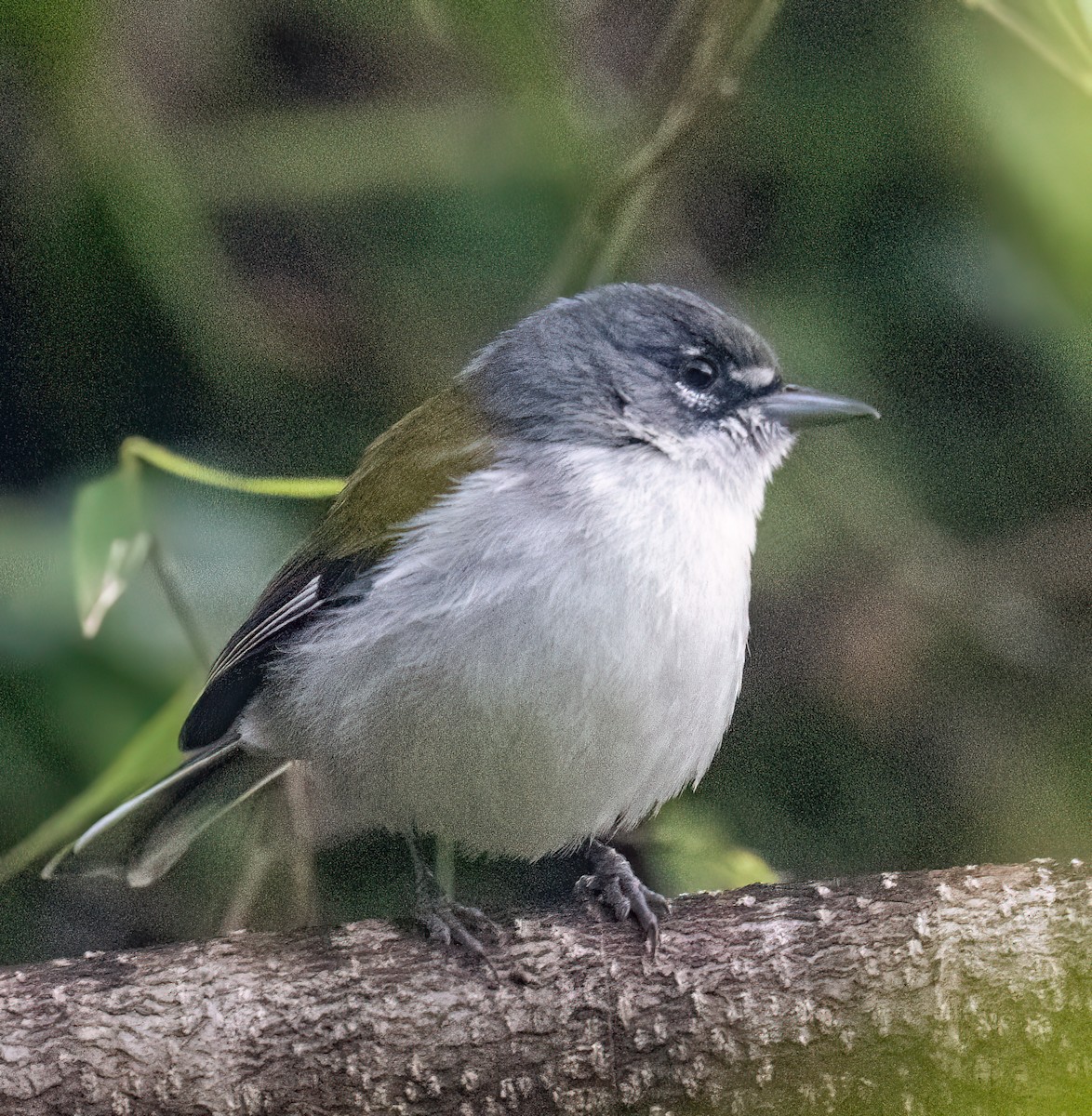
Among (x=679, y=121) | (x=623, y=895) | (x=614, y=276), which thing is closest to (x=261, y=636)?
(x=623, y=895)

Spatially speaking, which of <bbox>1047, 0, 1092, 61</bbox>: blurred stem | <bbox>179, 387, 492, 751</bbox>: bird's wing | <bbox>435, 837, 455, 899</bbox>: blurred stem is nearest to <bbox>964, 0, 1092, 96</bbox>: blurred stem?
<bbox>1047, 0, 1092, 61</bbox>: blurred stem

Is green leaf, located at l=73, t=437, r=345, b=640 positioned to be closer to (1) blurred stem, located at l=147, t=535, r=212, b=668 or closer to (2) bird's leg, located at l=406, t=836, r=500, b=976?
(1) blurred stem, located at l=147, t=535, r=212, b=668

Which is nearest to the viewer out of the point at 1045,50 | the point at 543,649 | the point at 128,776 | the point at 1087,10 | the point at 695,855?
the point at 1087,10

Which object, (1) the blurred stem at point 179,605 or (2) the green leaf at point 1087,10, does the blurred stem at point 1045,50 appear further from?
(1) the blurred stem at point 179,605

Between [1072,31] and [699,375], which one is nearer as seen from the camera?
[1072,31]

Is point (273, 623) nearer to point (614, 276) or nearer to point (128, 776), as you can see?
point (128, 776)

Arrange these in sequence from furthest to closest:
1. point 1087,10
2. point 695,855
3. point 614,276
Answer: point 614,276, point 695,855, point 1087,10

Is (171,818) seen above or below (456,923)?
below

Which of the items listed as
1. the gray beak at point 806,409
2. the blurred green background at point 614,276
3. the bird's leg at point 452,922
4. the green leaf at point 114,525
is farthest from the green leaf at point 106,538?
the gray beak at point 806,409
